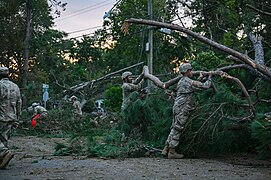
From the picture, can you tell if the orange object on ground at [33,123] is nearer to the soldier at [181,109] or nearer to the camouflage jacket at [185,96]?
the soldier at [181,109]

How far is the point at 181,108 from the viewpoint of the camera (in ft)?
30.8

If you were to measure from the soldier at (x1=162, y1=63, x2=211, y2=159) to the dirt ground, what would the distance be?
0.93 ft

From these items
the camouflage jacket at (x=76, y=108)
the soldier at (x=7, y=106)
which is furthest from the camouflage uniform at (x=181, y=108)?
the camouflage jacket at (x=76, y=108)

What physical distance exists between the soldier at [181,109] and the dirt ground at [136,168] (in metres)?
0.28

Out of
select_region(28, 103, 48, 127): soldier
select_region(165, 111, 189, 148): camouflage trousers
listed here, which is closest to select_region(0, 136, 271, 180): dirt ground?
select_region(165, 111, 189, 148): camouflage trousers

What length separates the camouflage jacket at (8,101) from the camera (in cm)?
873

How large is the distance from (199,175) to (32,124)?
11226mm

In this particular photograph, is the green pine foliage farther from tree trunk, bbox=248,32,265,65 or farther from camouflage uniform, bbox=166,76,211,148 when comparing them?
tree trunk, bbox=248,32,265,65

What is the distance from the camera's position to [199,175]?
7148 mm

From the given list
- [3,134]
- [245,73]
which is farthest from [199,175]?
[245,73]

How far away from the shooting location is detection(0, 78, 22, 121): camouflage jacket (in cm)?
873

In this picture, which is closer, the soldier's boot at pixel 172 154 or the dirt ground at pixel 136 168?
the dirt ground at pixel 136 168

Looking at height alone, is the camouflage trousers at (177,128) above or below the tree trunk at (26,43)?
below

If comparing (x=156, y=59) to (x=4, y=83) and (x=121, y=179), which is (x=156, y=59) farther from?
(x=121, y=179)
